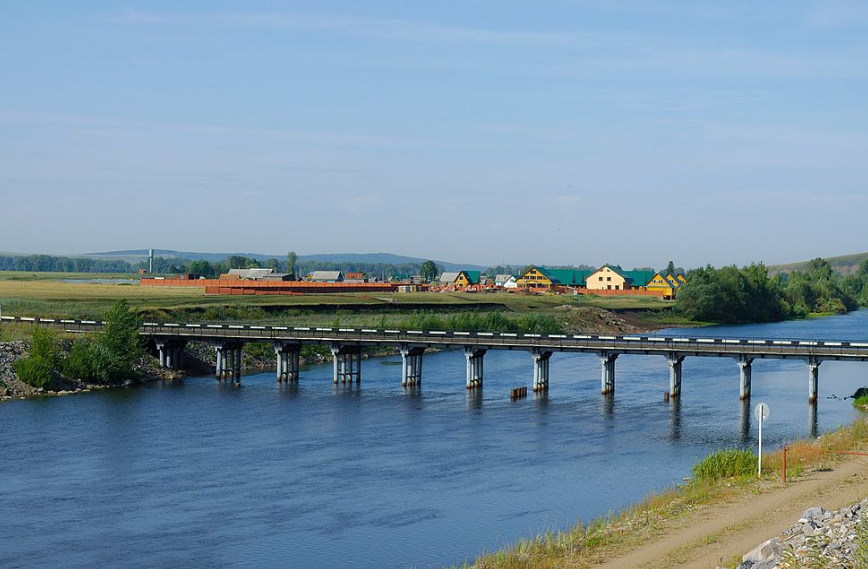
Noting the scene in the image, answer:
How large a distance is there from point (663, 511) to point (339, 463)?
18.5 meters

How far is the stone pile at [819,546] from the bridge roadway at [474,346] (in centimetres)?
4573

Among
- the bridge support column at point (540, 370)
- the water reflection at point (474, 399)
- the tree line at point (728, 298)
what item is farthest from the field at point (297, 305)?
the bridge support column at point (540, 370)

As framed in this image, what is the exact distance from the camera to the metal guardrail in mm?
71938

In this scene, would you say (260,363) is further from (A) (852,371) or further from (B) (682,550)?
(B) (682,550)

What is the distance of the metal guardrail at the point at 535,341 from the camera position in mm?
71938

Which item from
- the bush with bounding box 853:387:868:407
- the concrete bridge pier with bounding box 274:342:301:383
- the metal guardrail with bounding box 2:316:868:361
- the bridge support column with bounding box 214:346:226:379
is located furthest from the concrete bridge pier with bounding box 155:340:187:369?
the bush with bounding box 853:387:868:407

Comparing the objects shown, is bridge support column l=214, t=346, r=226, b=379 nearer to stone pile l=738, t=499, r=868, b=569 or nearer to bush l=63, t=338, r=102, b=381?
bush l=63, t=338, r=102, b=381

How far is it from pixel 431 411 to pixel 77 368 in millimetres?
27214

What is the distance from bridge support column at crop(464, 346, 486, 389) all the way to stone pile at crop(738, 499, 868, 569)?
172ft

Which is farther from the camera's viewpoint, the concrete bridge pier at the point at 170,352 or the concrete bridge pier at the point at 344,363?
the concrete bridge pier at the point at 170,352

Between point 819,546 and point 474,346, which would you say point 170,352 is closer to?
point 474,346

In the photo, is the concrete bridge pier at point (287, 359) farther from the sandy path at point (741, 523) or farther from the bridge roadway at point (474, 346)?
the sandy path at point (741, 523)

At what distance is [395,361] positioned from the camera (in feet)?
337

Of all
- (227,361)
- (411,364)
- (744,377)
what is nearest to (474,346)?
(411,364)
